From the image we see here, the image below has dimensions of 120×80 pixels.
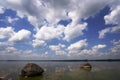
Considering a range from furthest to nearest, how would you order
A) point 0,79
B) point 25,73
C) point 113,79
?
point 25,73
point 113,79
point 0,79

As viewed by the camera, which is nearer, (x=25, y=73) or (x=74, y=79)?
(x=74, y=79)

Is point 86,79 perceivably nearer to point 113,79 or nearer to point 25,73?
point 113,79

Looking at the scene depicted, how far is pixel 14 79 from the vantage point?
38250 mm

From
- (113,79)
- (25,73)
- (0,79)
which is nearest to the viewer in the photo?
(0,79)

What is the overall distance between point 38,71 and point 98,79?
19213 mm

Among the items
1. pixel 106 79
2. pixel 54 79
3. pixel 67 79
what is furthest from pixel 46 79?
pixel 106 79

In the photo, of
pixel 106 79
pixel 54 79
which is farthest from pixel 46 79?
pixel 106 79

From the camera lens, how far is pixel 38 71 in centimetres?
4822

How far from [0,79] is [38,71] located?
16403mm

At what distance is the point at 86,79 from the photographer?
37906mm

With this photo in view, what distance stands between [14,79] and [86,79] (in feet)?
57.3

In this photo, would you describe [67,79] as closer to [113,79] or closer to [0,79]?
[113,79]

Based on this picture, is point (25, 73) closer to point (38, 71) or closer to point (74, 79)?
point (38, 71)

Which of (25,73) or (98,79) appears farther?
(25,73)
